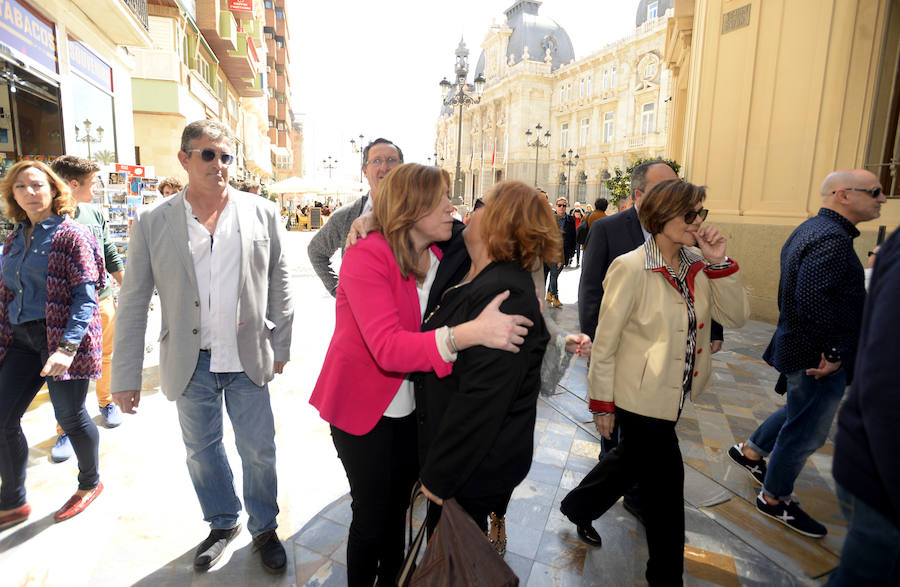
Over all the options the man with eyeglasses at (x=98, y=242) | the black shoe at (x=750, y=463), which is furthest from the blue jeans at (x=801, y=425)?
the man with eyeglasses at (x=98, y=242)

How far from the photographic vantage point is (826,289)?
281 cm

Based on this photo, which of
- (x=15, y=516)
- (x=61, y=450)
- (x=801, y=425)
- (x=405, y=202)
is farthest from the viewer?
(x=61, y=450)

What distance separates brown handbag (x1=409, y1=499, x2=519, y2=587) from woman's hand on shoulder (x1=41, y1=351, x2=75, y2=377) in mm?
2411

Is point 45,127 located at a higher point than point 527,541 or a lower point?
higher

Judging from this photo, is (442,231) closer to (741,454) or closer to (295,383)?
(741,454)

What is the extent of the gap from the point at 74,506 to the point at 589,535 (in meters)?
3.09

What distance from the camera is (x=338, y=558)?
265 cm

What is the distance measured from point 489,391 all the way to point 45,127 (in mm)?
9961

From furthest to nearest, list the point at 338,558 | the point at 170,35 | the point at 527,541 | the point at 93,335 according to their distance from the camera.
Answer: the point at 170,35
the point at 93,335
the point at 527,541
the point at 338,558

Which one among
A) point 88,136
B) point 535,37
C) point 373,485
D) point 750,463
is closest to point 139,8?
point 88,136

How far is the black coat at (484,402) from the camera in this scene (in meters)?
1.63

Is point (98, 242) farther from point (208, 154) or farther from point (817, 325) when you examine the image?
point (817, 325)

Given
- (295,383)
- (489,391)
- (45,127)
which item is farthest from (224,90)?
(489,391)

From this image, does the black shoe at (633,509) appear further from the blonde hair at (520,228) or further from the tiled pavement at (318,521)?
the blonde hair at (520,228)
